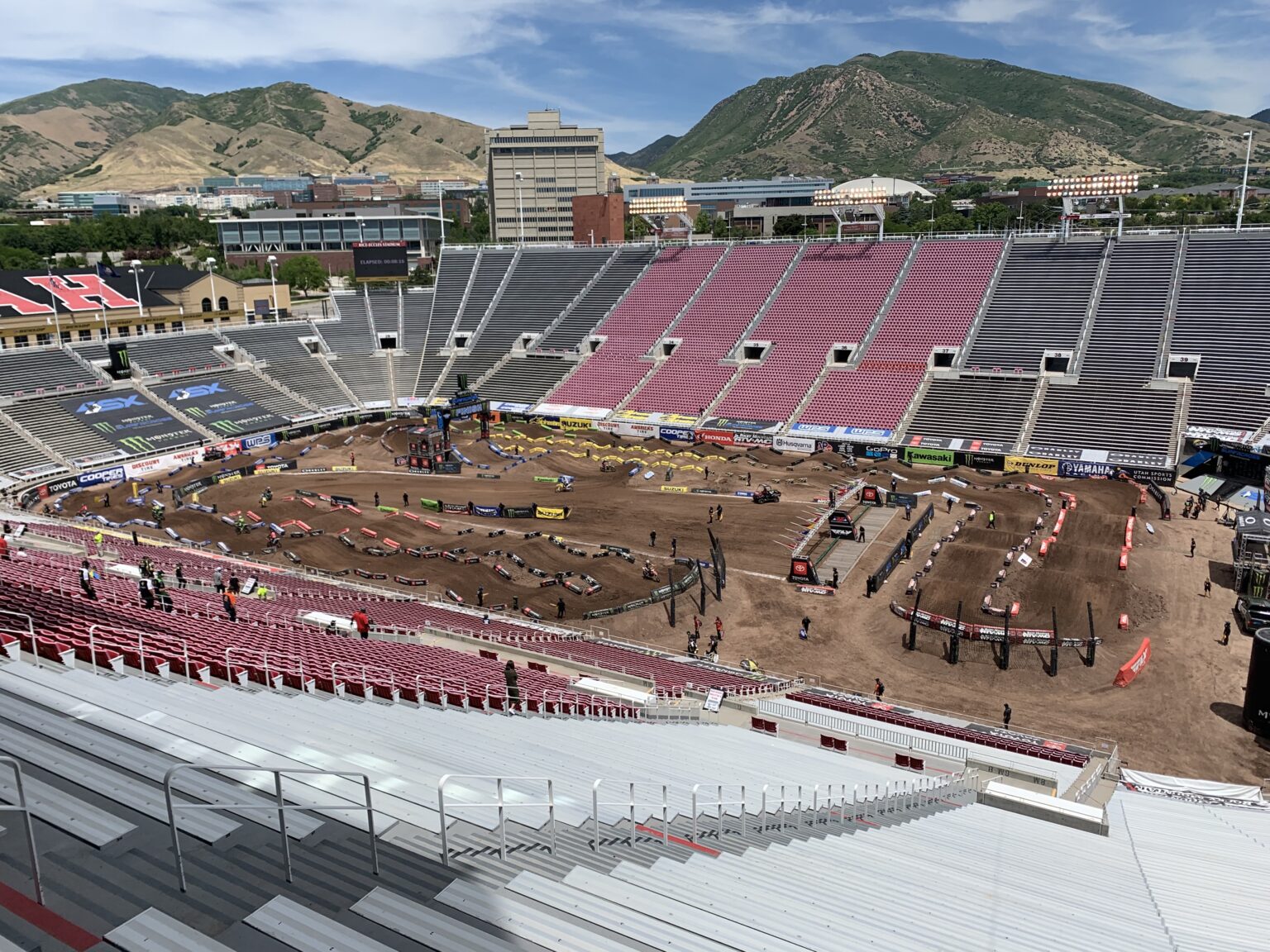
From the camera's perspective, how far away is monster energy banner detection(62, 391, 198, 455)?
62.4 metres

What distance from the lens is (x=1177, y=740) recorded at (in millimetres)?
26484

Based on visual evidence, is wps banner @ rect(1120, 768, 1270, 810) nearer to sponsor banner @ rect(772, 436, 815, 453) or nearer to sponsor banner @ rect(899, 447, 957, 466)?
sponsor banner @ rect(899, 447, 957, 466)

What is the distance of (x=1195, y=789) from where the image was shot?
2233 centimetres

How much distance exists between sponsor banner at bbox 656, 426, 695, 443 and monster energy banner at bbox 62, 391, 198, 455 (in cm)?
3523

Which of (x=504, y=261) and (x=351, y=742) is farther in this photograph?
(x=504, y=261)

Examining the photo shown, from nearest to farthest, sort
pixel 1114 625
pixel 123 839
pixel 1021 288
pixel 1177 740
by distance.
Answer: pixel 123 839
pixel 1177 740
pixel 1114 625
pixel 1021 288

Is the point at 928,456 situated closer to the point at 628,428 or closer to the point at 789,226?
the point at 628,428

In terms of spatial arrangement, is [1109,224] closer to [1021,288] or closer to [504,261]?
[1021,288]

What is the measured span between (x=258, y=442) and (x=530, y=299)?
107 ft

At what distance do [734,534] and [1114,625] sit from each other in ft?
59.7

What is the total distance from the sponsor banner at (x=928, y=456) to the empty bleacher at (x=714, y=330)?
55.3 ft

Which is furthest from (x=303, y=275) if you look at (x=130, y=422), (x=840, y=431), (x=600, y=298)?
(x=840, y=431)

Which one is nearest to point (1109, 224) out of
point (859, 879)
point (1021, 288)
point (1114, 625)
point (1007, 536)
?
point (1021, 288)

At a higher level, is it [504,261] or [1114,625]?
[504,261]
